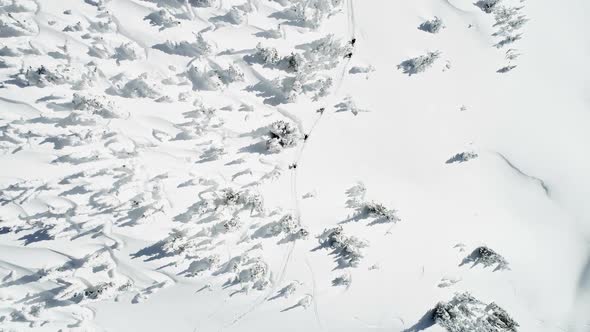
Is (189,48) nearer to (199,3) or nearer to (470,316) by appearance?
(199,3)

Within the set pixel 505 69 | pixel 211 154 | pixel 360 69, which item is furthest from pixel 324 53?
pixel 505 69

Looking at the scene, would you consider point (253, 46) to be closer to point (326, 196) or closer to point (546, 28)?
point (326, 196)

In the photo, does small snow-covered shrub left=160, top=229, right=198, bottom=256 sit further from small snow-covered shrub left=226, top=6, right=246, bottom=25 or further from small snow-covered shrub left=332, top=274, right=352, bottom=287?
small snow-covered shrub left=226, top=6, right=246, bottom=25

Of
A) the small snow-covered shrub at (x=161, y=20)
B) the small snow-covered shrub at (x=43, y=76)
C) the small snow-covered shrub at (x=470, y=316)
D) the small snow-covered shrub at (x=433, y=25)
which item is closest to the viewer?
the small snow-covered shrub at (x=43, y=76)

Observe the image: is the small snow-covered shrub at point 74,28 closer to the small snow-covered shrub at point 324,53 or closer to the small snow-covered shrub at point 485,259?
the small snow-covered shrub at point 324,53

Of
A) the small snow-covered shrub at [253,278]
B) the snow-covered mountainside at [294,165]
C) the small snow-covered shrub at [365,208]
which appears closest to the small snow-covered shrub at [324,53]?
the snow-covered mountainside at [294,165]

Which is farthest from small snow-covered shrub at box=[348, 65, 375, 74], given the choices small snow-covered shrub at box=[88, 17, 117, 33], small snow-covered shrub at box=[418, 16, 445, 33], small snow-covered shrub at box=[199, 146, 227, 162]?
small snow-covered shrub at box=[88, 17, 117, 33]

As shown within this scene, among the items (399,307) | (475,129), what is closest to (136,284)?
(399,307)
